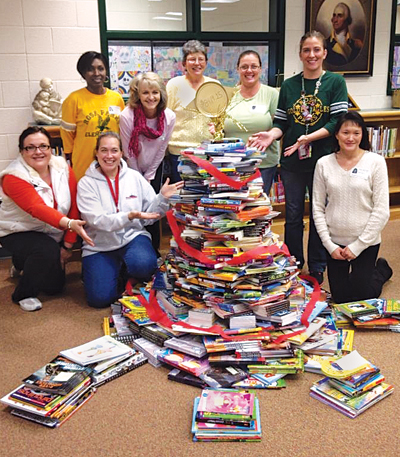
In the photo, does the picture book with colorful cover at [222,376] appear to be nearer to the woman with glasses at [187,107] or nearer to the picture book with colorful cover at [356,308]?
the picture book with colorful cover at [356,308]

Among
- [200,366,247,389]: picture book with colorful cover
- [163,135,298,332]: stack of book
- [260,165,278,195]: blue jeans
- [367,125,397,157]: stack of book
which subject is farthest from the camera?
[367,125,397,157]: stack of book

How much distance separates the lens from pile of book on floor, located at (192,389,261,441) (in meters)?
1.94

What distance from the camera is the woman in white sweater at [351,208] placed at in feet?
9.61

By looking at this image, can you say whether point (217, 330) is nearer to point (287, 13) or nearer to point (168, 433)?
point (168, 433)

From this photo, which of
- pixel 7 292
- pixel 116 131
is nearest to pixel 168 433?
pixel 7 292

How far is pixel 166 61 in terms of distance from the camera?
4.40 metres

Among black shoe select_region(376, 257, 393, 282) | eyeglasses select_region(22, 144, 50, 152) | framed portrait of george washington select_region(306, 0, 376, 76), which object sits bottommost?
black shoe select_region(376, 257, 393, 282)

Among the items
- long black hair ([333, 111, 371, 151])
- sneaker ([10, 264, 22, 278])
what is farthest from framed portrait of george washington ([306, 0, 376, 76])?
sneaker ([10, 264, 22, 278])

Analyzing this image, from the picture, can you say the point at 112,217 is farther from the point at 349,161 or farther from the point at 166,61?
the point at 166,61

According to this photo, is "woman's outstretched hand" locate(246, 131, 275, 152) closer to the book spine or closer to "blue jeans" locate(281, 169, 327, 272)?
"blue jeans" locate(281, 169, 327, 272)

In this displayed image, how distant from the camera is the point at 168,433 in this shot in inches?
78.0

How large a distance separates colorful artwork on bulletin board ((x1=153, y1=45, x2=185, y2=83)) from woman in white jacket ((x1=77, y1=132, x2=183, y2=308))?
148 cm

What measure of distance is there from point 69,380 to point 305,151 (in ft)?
6.34

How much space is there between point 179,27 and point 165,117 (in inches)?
92.1
